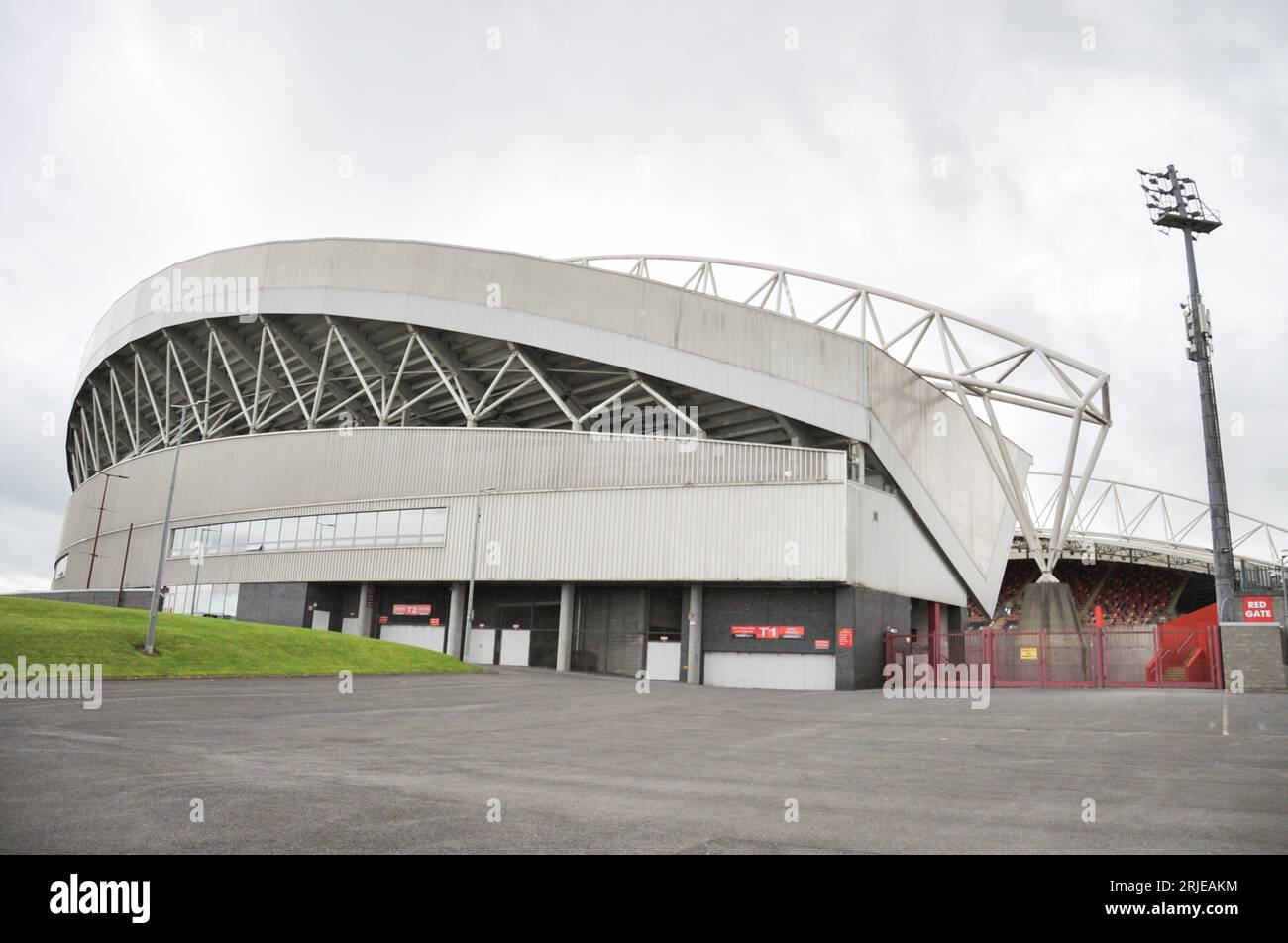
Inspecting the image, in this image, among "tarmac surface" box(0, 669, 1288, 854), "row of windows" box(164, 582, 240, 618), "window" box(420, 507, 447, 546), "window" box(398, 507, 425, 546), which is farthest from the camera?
"row of windows" box(164, 582, 240, 618)

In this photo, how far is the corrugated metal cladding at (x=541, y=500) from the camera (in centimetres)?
3403

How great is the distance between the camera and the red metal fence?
28922 millimetres

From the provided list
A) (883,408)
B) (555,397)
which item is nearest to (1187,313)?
(883,408)

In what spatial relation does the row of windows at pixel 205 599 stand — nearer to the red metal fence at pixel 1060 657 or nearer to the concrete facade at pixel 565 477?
the concrete facade at pixel 565 477

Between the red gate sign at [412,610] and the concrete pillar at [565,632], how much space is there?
341 inches

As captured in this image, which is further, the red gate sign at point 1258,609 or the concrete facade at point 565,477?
the concrete facade at point 565,477

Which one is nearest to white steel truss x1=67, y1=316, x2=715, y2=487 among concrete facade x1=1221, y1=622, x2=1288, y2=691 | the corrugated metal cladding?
the corrugated metal cladding

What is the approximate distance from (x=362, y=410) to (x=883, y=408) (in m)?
32.7

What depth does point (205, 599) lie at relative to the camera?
4981 cm

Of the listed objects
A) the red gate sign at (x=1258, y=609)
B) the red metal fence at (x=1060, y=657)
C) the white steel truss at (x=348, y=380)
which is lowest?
the red metal fence at (x=1060, y=657)

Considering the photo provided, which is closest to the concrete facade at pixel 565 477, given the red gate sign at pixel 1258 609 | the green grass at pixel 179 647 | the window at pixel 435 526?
the window at pixel 435 526

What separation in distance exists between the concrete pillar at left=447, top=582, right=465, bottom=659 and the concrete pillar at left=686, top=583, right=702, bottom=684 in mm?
12563

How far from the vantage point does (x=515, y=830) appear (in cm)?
667

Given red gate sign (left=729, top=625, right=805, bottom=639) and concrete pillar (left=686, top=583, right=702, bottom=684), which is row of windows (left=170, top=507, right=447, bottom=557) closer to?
concrete pillar (left=686, top=583, right=702, bottom=684)
